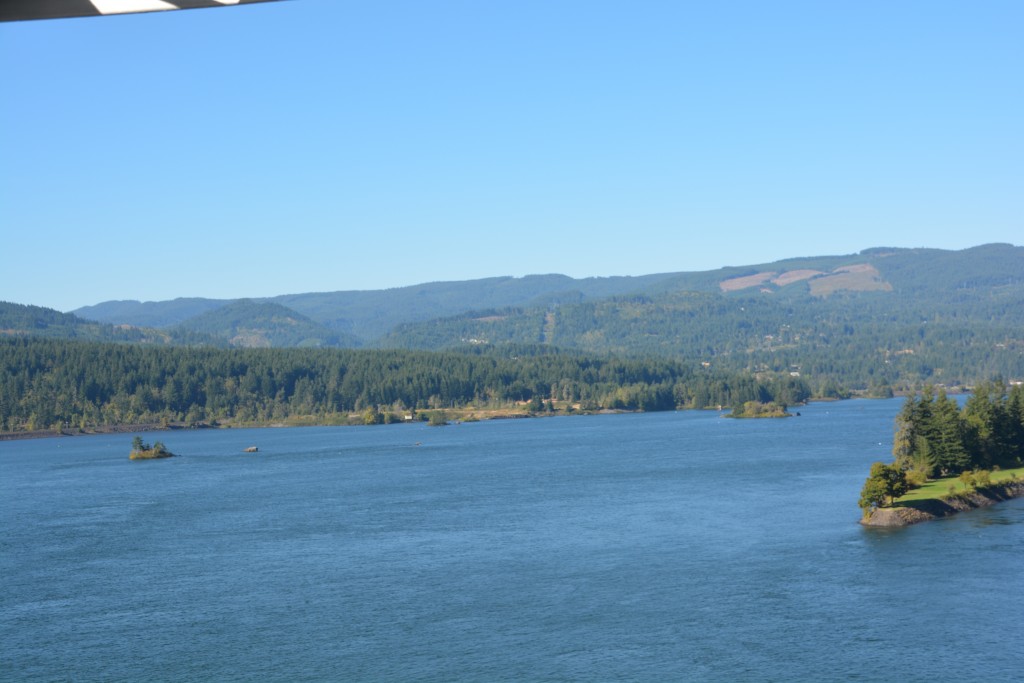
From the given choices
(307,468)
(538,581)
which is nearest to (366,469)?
(307,468)

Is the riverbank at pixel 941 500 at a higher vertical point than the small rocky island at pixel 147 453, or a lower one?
lower

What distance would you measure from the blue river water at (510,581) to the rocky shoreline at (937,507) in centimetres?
166

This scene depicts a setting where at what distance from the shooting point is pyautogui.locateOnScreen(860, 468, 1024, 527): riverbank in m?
70.1

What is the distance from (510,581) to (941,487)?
37.7 metres

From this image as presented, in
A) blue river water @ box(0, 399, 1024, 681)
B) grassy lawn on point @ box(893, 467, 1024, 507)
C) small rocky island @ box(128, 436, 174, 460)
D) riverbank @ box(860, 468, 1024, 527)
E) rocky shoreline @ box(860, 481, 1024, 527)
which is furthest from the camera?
small rocky island @ box(128, 436, 174, 460)

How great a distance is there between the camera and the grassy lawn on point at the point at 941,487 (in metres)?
74.0

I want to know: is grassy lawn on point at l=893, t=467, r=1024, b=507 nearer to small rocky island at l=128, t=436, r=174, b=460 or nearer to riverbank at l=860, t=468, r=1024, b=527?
riverbank at l=860, t=468, r=1024, b=527

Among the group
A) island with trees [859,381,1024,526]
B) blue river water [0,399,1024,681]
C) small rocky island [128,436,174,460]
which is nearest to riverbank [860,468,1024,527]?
island with trees [859,381,1024,526]

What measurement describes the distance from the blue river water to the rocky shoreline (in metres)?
1.66

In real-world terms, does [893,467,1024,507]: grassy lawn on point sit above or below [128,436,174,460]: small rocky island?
below

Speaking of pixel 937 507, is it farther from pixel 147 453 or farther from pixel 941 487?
pixel 147 453

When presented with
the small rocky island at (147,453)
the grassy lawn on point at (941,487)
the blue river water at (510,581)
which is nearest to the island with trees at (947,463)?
the grassy lawn on point at (941,487)

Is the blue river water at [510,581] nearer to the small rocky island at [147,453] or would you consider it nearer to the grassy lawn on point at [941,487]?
the grassy lawn on point at [941,487]

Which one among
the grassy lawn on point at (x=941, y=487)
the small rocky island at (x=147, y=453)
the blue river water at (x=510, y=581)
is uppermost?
the small rocky island at (x=147, y=453)
